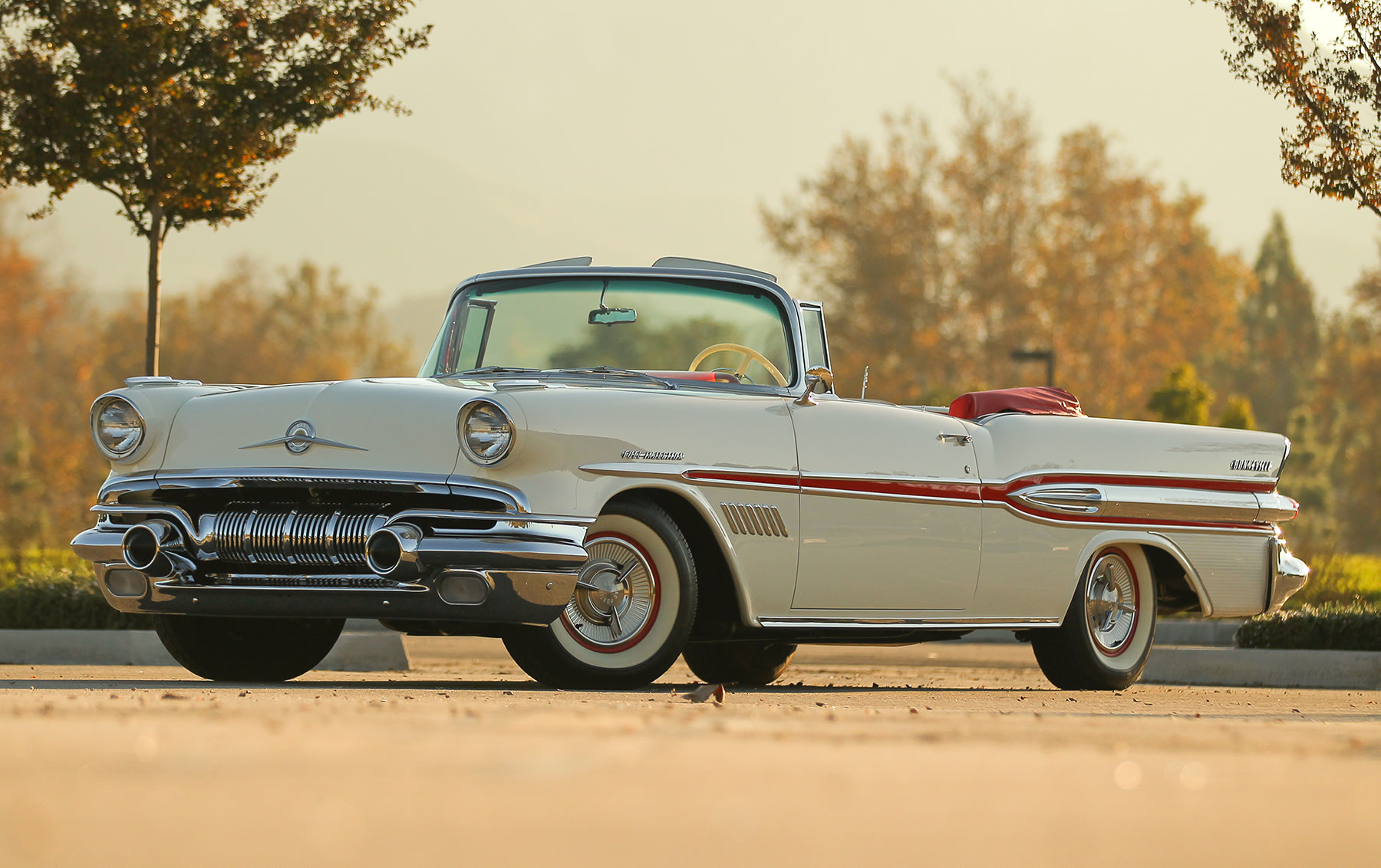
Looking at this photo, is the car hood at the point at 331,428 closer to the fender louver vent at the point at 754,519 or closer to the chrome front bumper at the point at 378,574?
the chrome front bumper at the point at 378,574

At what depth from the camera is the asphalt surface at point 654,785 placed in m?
2.54

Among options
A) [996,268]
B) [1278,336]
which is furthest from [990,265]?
[1278,336]

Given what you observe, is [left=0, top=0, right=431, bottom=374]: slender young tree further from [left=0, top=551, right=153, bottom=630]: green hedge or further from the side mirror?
the side mirror

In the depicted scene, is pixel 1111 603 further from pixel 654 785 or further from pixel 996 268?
pixel 996 268

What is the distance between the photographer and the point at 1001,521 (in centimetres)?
731

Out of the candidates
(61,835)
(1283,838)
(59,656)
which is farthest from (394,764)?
(59,656)

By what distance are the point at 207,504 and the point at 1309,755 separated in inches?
159

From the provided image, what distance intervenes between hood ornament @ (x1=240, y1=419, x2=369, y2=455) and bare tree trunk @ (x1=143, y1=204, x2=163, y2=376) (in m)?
7.57

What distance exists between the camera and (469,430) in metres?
5.89

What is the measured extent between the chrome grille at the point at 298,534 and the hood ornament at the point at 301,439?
210 millimetres

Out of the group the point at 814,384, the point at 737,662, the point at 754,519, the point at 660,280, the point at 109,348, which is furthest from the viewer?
the point at 109,348

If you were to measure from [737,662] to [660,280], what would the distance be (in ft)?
6.98

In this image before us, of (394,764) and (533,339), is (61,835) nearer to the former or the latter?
(394,764)

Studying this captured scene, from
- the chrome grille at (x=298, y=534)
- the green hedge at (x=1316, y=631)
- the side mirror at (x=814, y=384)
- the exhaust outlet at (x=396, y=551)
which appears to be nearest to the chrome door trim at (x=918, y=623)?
the side mirror at (x=814, y=384)
